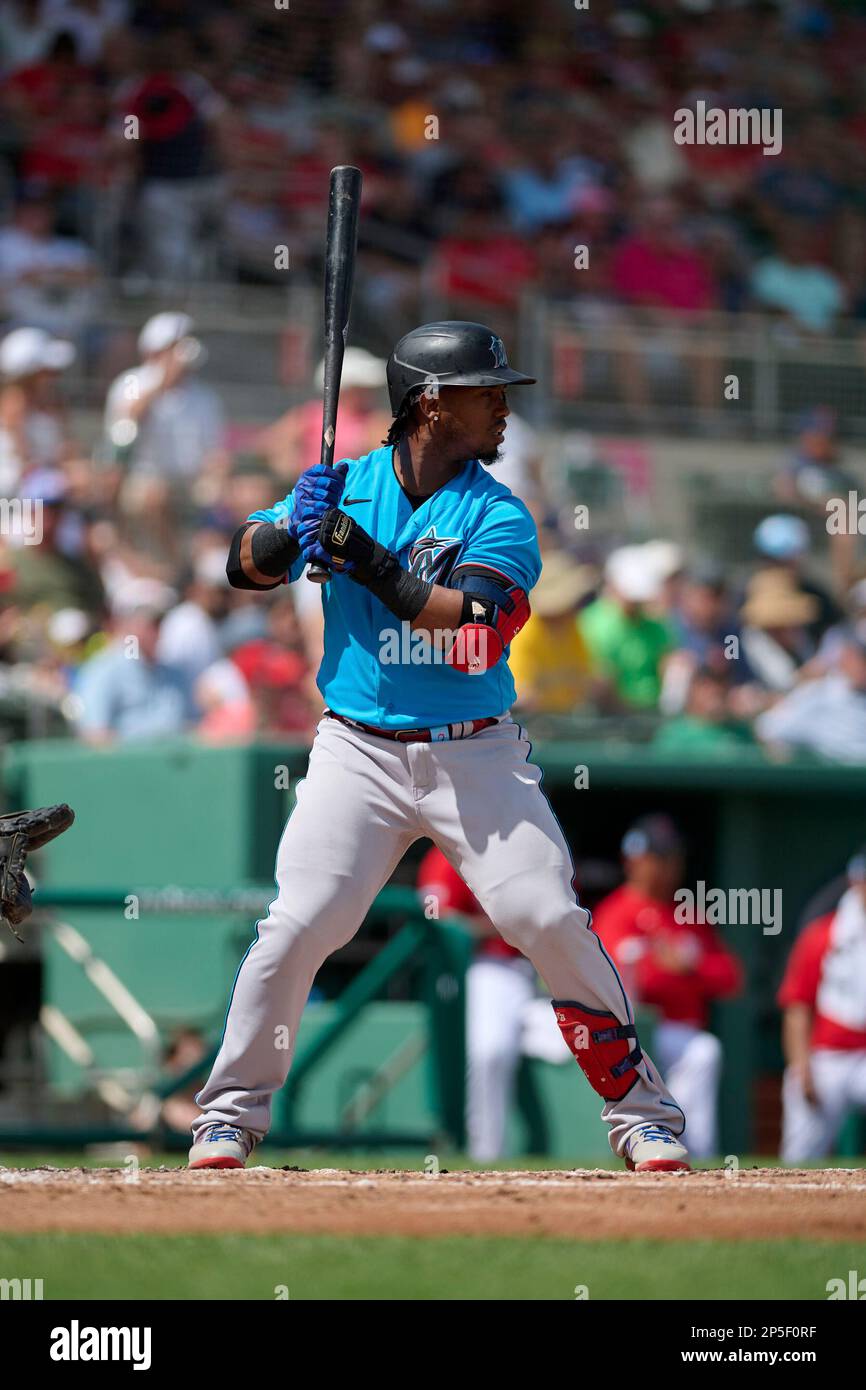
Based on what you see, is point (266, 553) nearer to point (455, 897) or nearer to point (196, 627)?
point (455, 897)

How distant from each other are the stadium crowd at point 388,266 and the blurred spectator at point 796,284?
0.02 meters

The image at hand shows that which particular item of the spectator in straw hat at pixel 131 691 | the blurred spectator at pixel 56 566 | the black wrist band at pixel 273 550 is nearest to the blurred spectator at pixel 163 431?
the blurred spectator at pixel 56 566

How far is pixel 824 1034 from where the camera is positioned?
9594mm

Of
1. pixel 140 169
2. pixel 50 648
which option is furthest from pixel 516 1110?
pixel 140 169

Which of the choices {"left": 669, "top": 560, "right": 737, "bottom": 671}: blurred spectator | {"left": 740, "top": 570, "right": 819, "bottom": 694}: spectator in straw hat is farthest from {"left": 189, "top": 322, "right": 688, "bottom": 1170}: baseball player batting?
{"left": 740, "top": 570, "right": 819, "bottom": 694}: spectator in straw hat

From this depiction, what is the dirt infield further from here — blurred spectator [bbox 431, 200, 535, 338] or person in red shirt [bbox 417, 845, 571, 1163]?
blurred spectator [bbox 431, 200, 535, 338]

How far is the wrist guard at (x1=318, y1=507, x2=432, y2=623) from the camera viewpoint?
4.58 metres

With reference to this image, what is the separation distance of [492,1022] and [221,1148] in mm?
4405

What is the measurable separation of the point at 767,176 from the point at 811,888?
6.68 metres

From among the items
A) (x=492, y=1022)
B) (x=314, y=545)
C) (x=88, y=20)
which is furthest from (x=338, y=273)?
(x=88, y=20)

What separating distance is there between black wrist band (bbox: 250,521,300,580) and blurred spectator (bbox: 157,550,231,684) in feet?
16.9

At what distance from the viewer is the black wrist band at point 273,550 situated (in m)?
4.75

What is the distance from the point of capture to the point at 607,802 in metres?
11.1
